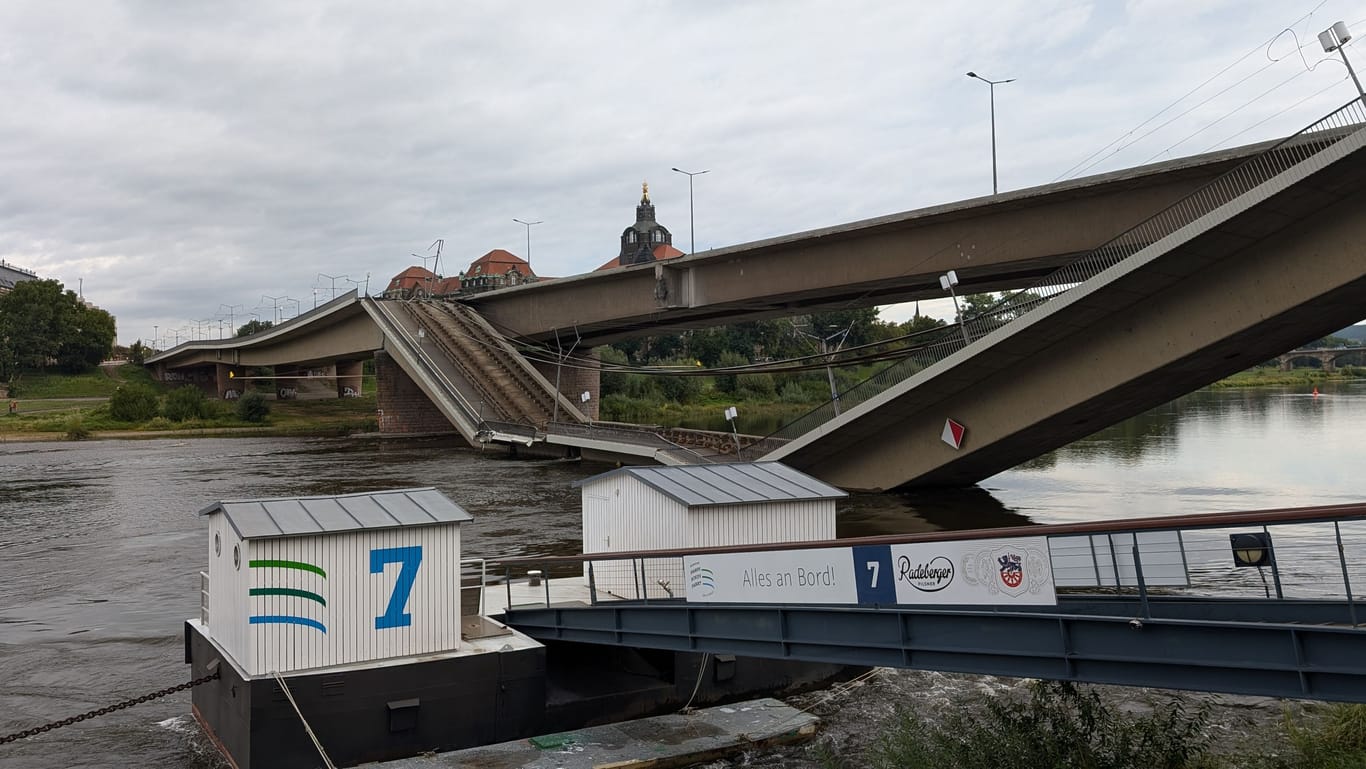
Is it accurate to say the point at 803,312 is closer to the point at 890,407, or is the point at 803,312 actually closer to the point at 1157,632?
the point at 890,407

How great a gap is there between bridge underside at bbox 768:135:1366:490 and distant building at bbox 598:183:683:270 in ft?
471

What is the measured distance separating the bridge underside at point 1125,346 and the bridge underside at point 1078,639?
13.5 meters

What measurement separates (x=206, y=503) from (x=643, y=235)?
478ft

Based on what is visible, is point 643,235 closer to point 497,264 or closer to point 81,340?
point 497,264

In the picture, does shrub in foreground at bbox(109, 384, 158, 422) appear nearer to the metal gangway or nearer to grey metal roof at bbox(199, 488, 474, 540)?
grey metal roof at bbox(199, 488, 474, 540)

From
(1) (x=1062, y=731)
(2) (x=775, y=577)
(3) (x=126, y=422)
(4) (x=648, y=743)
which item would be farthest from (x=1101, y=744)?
(3) (x=126, y=422)

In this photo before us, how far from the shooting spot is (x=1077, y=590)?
50.8 feet

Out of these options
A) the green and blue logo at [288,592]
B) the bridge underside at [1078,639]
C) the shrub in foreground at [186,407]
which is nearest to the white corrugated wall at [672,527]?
the bridge underside at [1078,639]

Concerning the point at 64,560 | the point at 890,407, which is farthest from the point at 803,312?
the point at 64,560

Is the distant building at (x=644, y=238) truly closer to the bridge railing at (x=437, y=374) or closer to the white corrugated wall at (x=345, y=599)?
the bridge railing at (x=437, y=374)

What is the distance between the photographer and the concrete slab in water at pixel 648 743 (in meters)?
12.8

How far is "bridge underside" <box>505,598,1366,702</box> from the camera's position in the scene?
8.79 metres

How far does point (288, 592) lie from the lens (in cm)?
1315

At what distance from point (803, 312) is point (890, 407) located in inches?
583
